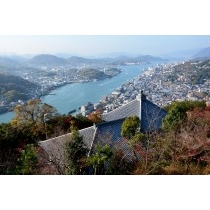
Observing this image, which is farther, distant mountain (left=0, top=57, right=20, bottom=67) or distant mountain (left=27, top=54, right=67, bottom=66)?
distant mountain (left=27, top=54, right=67, bottom=66)

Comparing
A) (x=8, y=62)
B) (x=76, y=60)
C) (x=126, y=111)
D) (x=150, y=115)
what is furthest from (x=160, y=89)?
(x=8, y=62)

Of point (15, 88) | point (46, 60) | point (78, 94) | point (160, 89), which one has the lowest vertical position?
point (160, 89)

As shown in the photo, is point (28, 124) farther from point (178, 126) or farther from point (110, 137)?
point (178, 126)

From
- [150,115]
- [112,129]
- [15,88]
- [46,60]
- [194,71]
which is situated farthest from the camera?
[194,71]

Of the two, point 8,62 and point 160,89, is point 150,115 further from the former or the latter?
point 8,62

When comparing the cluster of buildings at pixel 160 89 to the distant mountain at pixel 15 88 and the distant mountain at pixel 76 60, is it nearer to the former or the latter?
the distant mountain at pixel 76 60

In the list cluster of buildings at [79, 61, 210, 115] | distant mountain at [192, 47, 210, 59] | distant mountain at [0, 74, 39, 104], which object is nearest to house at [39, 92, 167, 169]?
cluster of buildings at [79, 61, 210, 115]

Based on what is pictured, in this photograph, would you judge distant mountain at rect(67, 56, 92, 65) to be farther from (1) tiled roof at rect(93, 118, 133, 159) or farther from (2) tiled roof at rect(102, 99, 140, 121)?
(1) tiled roof at rect(93, 118, 133, 159)

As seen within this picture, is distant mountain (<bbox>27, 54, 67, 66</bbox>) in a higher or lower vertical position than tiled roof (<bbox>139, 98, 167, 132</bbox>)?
higher
